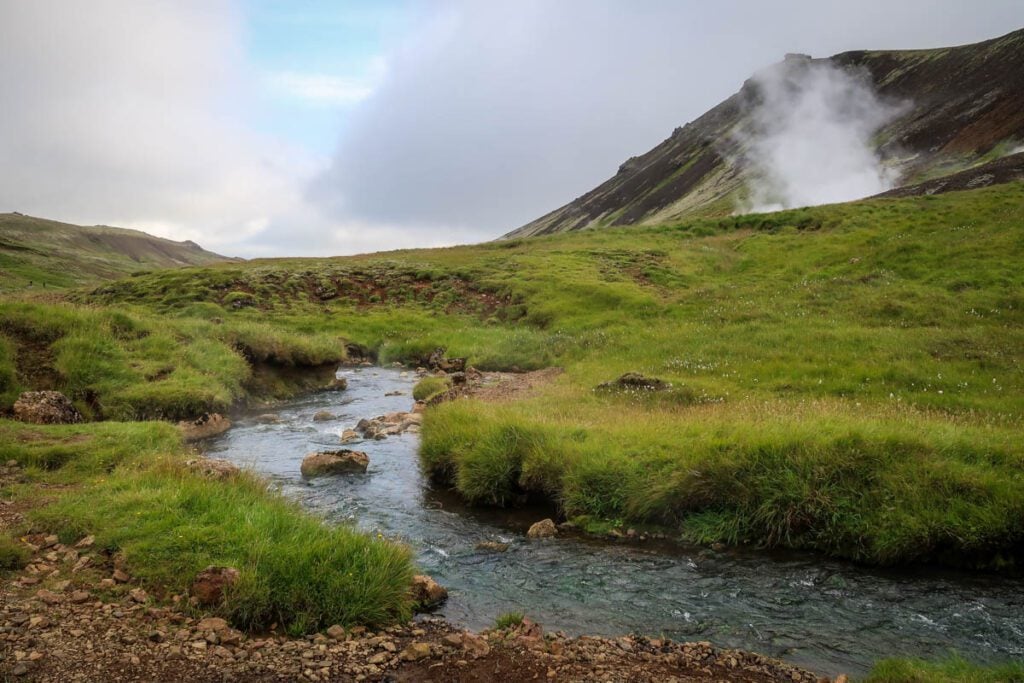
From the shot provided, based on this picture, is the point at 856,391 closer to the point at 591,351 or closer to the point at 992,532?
the point at 992,532

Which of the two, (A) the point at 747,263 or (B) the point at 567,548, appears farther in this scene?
(A) the point at 747,263

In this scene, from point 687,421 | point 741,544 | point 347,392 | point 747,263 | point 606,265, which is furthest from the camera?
point 606,265

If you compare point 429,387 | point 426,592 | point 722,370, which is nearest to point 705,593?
point 426,592

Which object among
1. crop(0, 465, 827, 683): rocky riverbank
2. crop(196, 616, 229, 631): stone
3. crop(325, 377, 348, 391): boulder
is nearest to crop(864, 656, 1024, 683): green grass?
crop(0, 465, 827, 683): rocky riverbank

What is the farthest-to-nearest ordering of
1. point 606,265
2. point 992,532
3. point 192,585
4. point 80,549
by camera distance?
point 606,265
point 992,532
point 80,549
point 192,585

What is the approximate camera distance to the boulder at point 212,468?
11.7 meters

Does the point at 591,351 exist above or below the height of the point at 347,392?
above

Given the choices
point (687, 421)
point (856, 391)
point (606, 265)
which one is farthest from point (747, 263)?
point (687, 421)

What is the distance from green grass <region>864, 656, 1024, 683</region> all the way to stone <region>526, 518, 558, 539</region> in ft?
20.2

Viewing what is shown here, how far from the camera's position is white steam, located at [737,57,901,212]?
356ft

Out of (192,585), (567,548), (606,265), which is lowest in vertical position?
(567,548)

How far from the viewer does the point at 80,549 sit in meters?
8.67

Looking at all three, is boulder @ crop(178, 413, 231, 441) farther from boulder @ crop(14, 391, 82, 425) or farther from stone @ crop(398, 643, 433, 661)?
stone @ crop(398, 643, 433, 661)

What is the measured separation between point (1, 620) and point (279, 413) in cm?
1810
